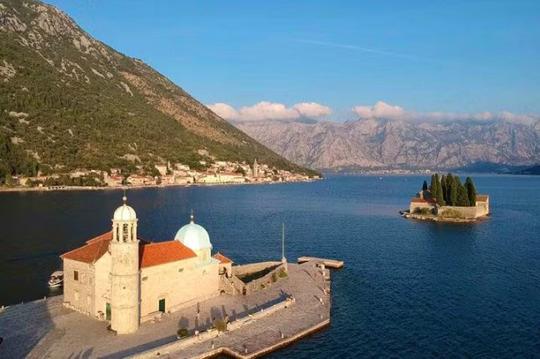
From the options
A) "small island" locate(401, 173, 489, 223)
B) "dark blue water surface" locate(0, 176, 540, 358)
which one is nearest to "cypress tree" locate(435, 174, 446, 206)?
"small island" locate(401, 173, 489, 223)

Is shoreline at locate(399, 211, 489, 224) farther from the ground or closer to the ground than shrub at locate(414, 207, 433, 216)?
closer to the ground

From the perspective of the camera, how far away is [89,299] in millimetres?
41000

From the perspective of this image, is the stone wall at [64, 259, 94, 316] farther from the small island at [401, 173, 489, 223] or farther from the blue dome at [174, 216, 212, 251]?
the small island at [401, 173, 489, 223]

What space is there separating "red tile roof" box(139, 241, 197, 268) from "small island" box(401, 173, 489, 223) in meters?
81.9

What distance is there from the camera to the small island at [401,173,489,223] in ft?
377

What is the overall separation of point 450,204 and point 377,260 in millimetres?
54878

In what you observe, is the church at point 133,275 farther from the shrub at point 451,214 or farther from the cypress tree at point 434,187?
the cypress tree at point 434,187

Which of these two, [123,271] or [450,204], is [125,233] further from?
[450,204]

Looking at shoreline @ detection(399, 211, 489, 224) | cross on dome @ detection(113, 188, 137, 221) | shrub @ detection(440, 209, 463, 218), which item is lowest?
shoreline @ detection(399, 211, 489, 224)

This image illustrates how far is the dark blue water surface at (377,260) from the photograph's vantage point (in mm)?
41031

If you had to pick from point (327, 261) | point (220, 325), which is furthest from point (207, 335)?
point (327, 261)

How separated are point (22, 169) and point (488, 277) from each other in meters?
158

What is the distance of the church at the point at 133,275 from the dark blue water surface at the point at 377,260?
1029 cm

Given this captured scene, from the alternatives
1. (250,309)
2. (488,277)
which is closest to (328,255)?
(488,277)
